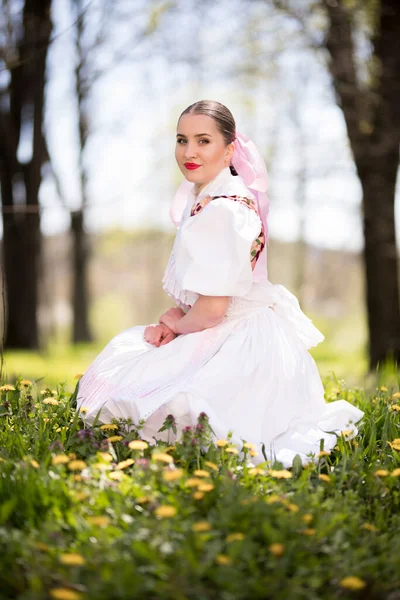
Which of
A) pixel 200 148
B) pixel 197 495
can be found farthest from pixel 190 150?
pixel 197 495

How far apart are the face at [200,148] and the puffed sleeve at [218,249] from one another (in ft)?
0.77

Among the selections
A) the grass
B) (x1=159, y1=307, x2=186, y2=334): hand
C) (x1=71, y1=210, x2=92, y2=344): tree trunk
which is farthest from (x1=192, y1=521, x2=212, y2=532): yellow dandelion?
(x1=71, y1=210, x2=92, y2=344): tree trunk

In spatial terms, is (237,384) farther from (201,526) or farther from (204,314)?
(201,526)

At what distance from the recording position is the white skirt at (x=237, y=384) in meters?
2.55

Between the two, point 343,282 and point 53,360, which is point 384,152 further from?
point 343,282

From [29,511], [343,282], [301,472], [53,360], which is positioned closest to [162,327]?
[301,472]

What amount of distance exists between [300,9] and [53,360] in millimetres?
5493

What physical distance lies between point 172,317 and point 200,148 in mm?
745

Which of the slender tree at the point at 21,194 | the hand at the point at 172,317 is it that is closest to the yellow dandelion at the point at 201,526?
the hand at the point at 172,317

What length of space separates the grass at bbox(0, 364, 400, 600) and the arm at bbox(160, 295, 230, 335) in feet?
1.44

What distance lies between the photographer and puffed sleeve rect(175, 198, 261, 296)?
2557 mm

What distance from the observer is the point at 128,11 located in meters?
9.48

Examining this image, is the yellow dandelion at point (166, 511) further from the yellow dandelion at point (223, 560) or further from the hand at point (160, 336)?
the hand at point (160, 336)

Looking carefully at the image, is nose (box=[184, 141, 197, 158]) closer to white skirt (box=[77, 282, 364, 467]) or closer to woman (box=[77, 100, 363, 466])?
woman (box=[77, 100, 363, 466])
